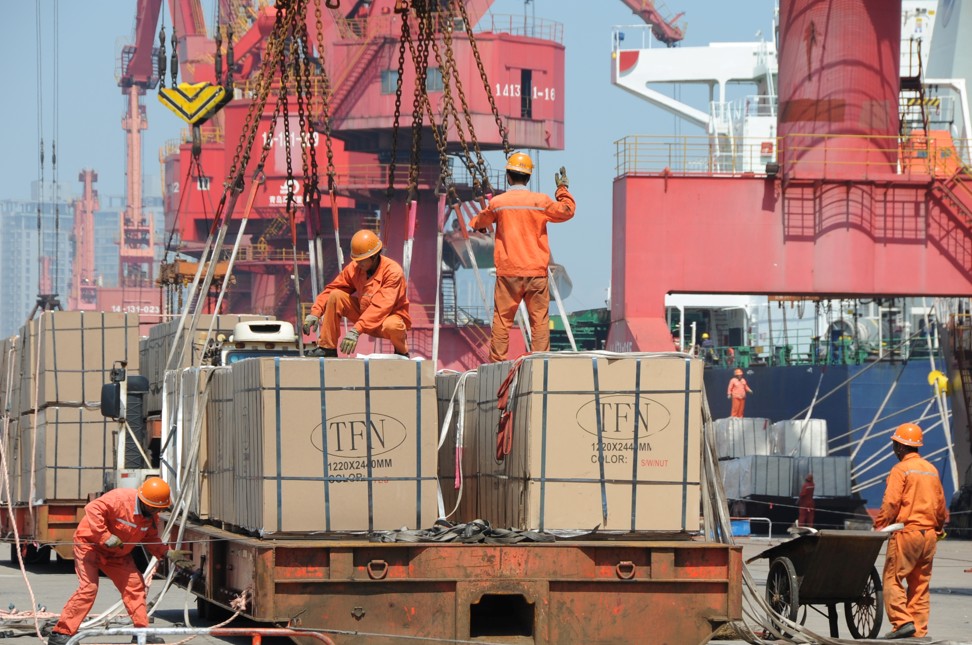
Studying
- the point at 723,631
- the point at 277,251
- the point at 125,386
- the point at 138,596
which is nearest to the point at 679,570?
the point at 723,631

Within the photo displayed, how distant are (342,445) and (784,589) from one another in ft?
13.4

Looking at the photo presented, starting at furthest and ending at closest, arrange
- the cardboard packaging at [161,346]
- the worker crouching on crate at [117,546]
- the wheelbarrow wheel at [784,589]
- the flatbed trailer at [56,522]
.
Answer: the flatbed trailer at [56,522] → the cardboard packaging at [161,346] → the wheelbarrow wheel at [784,589] → the worker crouching on crate at [117,546]

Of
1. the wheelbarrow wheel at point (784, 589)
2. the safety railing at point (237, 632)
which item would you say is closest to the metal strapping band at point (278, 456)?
the safety railing at point (237, 632)

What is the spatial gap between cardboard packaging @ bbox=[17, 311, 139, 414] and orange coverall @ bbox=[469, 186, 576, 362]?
753 cm

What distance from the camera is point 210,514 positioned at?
13781mm

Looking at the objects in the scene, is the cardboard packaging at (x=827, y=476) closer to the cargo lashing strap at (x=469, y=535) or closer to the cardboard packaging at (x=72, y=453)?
the cardboard packaging at (x=72, y=453)

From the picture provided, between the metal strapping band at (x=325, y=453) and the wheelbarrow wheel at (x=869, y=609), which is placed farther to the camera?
the wheelbarrow wheel at (x=869, y=609)

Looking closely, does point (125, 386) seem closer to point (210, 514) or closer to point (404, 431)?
point (210, 514)

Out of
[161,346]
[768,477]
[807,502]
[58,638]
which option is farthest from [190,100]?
[58,638]

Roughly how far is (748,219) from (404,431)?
20410 mm

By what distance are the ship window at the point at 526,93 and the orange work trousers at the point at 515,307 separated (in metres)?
60.7

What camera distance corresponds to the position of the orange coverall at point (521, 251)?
47.9 feet

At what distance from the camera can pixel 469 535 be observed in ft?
37.0

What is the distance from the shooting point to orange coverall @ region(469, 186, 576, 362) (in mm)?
14602
